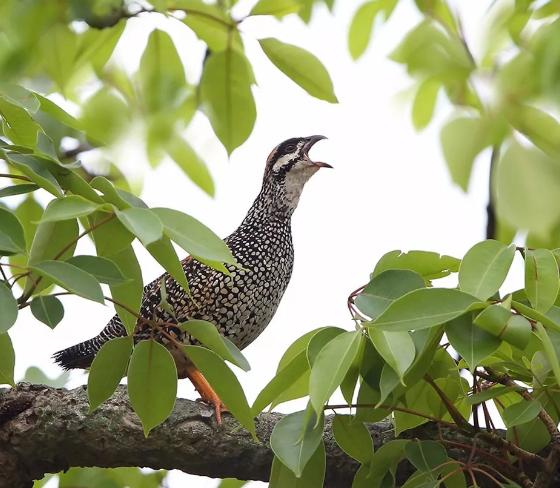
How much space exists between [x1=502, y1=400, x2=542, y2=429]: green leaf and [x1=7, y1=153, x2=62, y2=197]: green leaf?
105cm

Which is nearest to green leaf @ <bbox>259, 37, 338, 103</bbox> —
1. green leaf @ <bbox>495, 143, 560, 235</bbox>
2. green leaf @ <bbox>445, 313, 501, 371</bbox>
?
green leaf @ <bbox>445, 313, 501, 371</bbox>

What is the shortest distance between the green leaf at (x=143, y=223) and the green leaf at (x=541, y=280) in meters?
0.74

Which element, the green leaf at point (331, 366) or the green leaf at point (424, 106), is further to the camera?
the green leaf at point (424, 106)

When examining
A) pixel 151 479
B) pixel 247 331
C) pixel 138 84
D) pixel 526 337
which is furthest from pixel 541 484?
pixel 247 331

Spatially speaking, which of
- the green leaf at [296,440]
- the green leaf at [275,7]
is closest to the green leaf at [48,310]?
the green leaf at [296,440]

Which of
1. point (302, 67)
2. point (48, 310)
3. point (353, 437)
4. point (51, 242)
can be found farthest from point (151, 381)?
point (302, 67)

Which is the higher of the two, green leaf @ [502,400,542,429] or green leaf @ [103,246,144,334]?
green leaf @ [103,246,144,334]

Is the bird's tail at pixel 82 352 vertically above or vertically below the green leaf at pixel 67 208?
above

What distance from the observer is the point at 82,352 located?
447 centimetres

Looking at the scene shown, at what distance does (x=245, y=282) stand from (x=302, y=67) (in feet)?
7.90

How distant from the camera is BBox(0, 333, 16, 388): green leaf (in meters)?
2.15

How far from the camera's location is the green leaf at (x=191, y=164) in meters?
1.90

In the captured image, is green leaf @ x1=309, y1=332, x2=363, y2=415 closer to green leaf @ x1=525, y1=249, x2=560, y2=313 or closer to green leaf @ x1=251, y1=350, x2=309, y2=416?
green leaf @ x1=251, y1=350, x2=309, y2=416

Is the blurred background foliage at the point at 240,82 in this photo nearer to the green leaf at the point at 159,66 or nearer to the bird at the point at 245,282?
the green leaf at the point at 159,66
